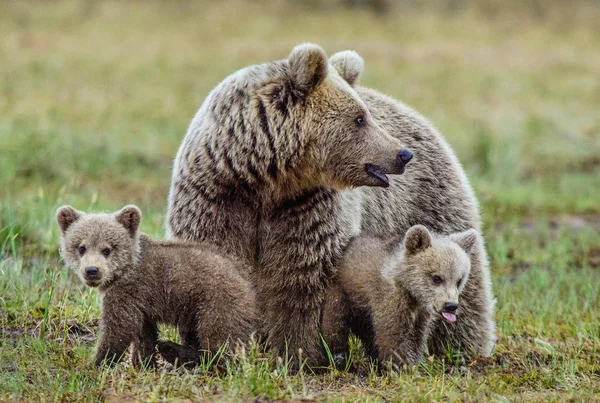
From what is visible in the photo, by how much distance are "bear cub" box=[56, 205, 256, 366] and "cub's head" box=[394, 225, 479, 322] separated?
920 millimetres

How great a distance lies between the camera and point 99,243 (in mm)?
5504

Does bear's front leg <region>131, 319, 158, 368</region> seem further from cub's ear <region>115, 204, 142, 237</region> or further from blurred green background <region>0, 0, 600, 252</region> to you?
blurred green background <region>0, 0, 600, 252</region>

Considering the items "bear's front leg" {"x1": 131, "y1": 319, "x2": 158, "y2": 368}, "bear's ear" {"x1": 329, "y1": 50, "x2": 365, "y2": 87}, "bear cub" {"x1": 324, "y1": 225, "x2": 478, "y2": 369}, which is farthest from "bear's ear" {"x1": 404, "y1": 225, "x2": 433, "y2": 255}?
"bear's front leg" {"x1": 131, "y1": 319, "x2": 158, "y2": 368}

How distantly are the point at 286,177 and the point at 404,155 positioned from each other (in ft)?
2.33

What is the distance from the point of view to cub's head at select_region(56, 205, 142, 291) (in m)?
5.37

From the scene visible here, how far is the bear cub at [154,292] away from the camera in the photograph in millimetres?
5328

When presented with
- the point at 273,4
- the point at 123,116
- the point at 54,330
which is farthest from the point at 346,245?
the point at 273,4

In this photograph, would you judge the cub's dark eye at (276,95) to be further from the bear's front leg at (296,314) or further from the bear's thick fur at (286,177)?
the bear's front leg at (296,314)

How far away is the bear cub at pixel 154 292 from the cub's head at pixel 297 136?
0.66 meters

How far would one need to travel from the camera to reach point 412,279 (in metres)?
5.64

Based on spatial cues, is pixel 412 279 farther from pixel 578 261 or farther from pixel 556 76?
pixel 556 76

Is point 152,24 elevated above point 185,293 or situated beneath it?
elevated above

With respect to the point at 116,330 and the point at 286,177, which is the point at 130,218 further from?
the point at 286,177

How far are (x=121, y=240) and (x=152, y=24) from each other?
21.3 metres
